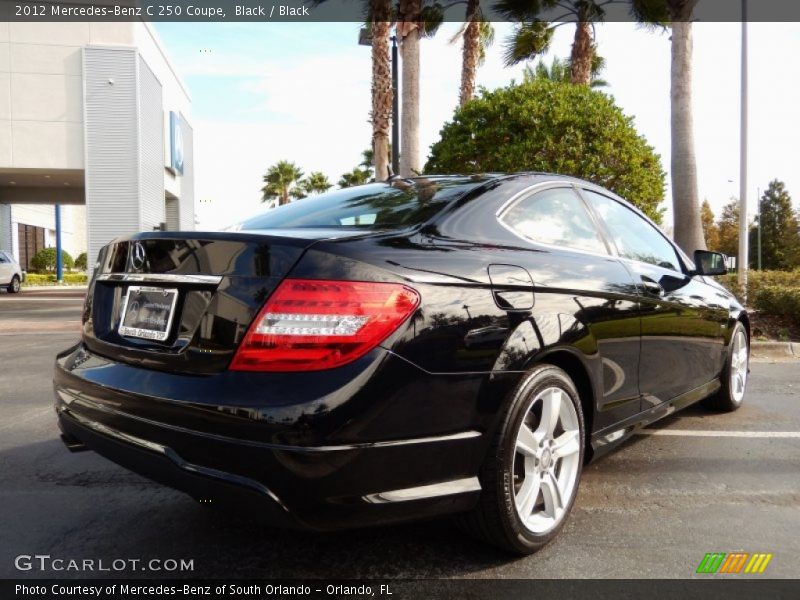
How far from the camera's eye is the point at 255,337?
1.95 meters

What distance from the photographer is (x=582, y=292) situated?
8.81 feet

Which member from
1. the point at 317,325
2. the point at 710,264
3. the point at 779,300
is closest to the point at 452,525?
the point at 317,325

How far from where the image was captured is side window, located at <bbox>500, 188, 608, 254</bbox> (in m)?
2.75

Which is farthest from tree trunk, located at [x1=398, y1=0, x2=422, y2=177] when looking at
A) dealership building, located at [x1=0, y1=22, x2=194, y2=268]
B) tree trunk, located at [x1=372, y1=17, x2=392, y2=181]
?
dealership building, located at [x1=0, y1=22, x2=194, y2=268]

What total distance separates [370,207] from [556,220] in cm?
86

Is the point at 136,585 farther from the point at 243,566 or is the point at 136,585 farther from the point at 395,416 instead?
the point at 395,416

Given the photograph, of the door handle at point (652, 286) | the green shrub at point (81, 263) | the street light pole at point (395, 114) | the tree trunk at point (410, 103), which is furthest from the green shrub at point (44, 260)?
the door handle at point (652, 286)

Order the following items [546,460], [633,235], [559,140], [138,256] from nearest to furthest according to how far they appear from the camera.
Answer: [138,256] < [546,460] < [633,235] < [559,140]

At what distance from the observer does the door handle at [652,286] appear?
3242 millimetres

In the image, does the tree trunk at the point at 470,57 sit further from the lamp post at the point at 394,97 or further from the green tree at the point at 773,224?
the green tree at the point at 773,224

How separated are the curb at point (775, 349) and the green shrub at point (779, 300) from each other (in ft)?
4.40

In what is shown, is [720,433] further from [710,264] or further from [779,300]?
[779,300]

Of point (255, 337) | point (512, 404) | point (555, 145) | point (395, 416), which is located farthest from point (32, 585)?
point (555, 145)

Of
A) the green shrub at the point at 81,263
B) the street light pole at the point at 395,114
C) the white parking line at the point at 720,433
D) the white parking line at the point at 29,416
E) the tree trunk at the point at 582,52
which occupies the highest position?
the tree trunk at the point at 582,52
